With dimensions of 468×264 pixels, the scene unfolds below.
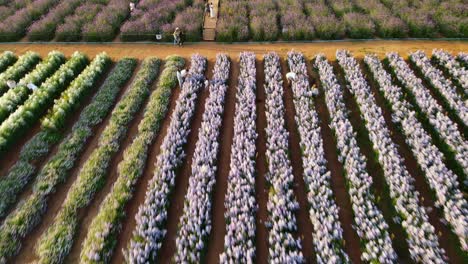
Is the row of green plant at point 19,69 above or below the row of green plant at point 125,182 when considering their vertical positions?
above

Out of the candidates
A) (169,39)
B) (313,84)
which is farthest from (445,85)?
(169,39)

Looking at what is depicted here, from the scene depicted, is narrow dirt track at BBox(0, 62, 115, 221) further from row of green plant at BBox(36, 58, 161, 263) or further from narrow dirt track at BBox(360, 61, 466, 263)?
narrow dirt track at BBox(360, 61, 466, 263)

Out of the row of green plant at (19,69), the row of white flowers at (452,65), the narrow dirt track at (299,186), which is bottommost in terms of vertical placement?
the narrow dirt track at (299,186)

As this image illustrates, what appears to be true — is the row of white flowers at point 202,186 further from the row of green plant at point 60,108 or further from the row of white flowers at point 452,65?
the row of white flowers at point 452,65

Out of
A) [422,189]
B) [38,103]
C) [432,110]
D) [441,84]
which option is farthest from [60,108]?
[441,84]

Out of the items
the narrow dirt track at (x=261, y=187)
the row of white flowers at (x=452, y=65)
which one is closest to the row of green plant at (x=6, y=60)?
the narrow dirt track at (x=261, y=187)

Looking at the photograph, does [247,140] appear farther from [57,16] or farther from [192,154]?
[57,16]
